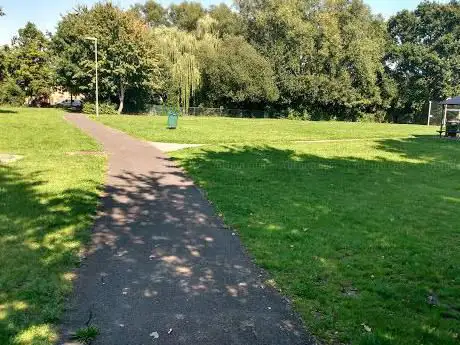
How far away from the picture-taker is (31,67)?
59.3m

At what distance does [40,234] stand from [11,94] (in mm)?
58245

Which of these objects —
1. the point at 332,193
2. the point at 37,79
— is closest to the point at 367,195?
the point at 332,193

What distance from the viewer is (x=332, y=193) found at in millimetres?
9617

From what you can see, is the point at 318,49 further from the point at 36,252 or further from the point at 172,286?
the point at 172,286

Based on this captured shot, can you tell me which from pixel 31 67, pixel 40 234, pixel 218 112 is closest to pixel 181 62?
pixel 218 112

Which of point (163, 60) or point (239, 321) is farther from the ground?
point (163, 60)

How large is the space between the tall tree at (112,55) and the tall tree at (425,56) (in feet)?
101

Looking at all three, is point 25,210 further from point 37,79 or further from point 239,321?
point 37,79

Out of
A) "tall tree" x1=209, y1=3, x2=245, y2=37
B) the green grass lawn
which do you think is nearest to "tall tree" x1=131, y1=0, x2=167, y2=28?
"tall tree" x1=209, y1=3, x2=245, y2=37

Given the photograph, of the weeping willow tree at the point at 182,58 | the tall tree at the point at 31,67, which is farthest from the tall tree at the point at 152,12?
the weeping willow tree at the point at 182,58

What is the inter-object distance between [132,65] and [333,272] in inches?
1527

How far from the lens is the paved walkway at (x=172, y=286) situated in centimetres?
379

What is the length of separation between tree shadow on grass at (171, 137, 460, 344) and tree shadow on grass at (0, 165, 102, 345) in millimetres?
2228

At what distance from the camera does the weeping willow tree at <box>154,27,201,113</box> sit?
45.5 m
